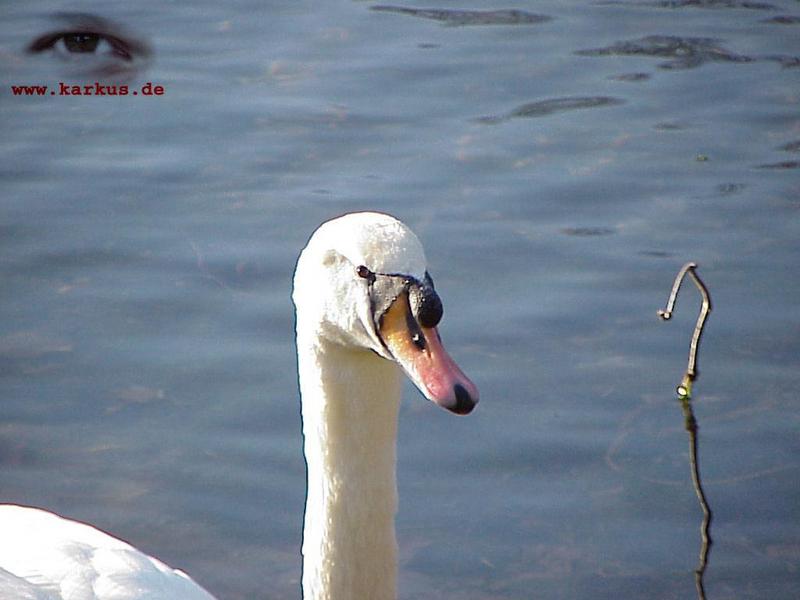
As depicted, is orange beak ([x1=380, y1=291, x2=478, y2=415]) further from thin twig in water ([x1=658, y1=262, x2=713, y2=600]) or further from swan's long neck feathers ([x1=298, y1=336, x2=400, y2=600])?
thin twig in water ([x1=658, y1=262, x2=713, y2=600])

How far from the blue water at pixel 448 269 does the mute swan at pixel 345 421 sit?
114 centimetres

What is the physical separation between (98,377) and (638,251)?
8.85 feet

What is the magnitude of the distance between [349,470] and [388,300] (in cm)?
57

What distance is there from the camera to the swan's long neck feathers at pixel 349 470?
12.6ft

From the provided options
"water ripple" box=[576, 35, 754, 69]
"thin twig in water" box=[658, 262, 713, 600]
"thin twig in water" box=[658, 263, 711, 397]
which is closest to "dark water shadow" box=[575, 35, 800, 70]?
"water ripple" box=[576, 35, 754, 69]

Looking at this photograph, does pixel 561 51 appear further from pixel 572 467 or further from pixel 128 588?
pixel 128 588

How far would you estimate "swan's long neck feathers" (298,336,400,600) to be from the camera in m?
3.83

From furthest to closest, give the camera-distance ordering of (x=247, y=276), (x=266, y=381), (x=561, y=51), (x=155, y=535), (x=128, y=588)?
(x=561, y=51) < (x=247, y=276) < (x=266, y=381) < (x=155, y=535) < (x=128, y=588)

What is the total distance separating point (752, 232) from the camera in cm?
727

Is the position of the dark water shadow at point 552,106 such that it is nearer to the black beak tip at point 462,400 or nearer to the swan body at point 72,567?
the swan body at point 72,567

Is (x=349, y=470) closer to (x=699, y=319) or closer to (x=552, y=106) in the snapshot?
(x=699, y=319)

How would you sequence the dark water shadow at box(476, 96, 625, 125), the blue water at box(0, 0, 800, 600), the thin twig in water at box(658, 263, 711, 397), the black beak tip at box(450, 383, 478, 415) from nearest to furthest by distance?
the black beak tip at box(450, 383, 478, 415), the blue water at box(0, 0, 800, 600), the thin twig in water at box(658, 263, 711, 397), the dark water shadow at box(476, 96, 625, 125)

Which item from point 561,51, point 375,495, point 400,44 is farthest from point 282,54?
point 375,495

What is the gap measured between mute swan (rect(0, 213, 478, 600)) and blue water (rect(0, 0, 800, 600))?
45.1 inches
